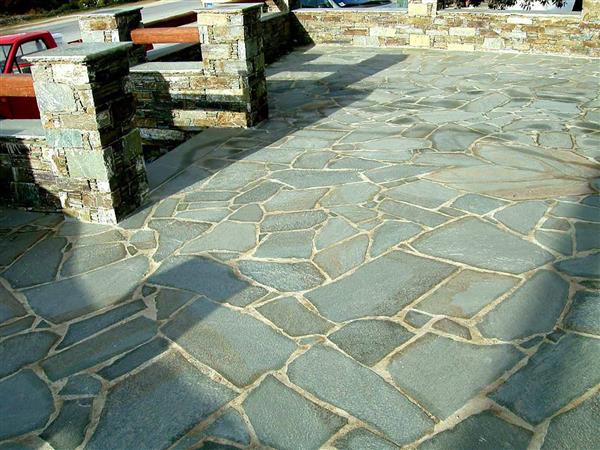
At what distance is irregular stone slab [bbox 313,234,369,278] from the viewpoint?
12.9 feet

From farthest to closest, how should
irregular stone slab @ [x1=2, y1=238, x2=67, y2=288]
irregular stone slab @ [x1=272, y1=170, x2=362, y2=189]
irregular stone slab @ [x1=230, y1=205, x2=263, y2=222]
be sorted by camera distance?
1. irregular stone slab @ [x1=272, y1=170, x2=362, y2=189]
2. irregular stone slab @ [x1=230, y1=205, x2=263, y2=222]
3. irregular stone slab @ [x1=2, y1=238, x2=67, y2=288]

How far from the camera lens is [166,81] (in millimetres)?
7199

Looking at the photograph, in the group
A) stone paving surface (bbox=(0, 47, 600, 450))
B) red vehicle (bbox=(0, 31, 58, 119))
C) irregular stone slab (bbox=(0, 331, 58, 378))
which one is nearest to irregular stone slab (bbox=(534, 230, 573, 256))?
stone paving surface (bbox=(0, 47, 600, 450))

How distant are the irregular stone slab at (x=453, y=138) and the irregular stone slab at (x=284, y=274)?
8.89 ft

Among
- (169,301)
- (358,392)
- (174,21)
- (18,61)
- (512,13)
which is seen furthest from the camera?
(512,13)

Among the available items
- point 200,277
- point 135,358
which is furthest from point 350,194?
point 135,358

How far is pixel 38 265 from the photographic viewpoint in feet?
14.0

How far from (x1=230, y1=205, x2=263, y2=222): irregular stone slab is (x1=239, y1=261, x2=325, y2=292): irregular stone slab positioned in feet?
2.39

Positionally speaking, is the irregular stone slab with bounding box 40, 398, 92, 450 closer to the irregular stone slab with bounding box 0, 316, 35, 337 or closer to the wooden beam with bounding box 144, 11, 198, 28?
the irregular stone slab with bounding box 0, 316, 35, 337

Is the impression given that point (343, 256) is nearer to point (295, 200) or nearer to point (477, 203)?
point (295, 200)

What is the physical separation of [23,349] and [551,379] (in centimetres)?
279

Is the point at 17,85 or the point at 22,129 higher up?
the point at 17,85

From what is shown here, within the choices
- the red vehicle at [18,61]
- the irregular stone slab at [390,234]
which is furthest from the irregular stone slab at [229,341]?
the red vehicle at [18,61]

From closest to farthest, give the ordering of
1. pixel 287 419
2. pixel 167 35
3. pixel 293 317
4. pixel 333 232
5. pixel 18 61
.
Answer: pixel 287 419, pixel 293 317, pixel 333 232, pixel 167 35, pixel 18 61
